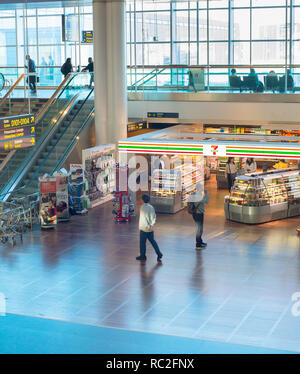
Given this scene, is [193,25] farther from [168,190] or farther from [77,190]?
[77,190]

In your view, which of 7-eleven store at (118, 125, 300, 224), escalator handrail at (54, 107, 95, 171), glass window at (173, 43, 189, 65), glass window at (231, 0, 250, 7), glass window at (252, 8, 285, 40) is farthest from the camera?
glass window at (173, 43, 189, 65)

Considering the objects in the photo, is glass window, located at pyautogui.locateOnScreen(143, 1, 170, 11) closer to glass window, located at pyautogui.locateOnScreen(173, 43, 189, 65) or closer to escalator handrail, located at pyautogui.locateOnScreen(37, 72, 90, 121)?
glass window, located at pyautogui.locateOnScreen(173, 43, 189, 65)

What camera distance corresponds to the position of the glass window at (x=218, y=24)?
31125mm

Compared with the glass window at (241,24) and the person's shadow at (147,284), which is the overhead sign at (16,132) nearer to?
the person's shadow at (147,284)

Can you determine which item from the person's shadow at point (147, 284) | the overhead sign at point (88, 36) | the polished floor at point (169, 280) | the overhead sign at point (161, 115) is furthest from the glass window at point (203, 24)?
the person's shadow at point (147, 284)

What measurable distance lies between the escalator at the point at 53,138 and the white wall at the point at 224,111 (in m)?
1.95

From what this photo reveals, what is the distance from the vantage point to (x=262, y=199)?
61.4ft

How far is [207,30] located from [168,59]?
2613 mm

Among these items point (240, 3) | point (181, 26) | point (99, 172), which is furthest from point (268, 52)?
point (99, 172)

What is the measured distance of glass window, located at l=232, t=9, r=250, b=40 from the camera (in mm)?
30688

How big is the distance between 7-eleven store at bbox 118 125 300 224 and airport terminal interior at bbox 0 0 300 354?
46mm

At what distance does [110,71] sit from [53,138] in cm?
312

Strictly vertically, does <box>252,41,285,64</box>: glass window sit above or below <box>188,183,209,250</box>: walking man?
above

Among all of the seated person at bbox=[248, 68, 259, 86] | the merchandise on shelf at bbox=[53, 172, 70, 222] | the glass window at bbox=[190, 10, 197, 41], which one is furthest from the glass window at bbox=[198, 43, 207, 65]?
the merchandise on shelf at bbox=[53, 172, 70, 222]
